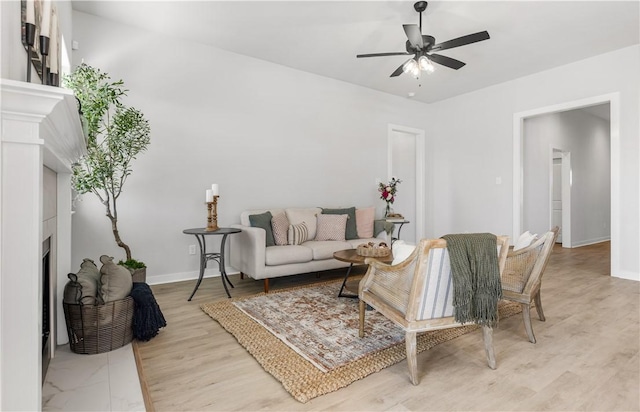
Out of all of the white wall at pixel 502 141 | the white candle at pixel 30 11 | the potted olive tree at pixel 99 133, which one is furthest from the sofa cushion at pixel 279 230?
the white wall at pixel 502 141

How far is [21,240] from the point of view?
1.01m

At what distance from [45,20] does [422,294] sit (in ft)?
6.49

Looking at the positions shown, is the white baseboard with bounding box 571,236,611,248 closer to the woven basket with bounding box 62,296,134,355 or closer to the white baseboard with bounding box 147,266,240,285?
the white baseboard with bounding box 147,266,240,285

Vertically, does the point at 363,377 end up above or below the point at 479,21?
below

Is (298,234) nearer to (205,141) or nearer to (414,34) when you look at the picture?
(205,141)

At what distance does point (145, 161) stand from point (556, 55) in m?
5.28

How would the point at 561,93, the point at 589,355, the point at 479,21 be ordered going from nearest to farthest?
the point at 589,355
the point at 479,21
the point at 561,93

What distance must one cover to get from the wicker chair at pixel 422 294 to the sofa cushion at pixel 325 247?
1.83 meters

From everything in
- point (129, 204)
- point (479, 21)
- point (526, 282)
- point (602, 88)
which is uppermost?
point (479, 21)

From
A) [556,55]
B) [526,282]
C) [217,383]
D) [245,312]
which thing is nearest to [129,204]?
[245,312]

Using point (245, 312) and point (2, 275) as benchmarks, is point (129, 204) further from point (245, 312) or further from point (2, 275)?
point (2, 275)

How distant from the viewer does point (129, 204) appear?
3604 mm

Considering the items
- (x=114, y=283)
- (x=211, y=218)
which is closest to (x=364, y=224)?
(x=211, y=218)

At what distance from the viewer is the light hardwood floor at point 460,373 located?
162cm
